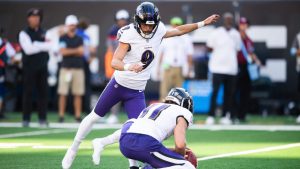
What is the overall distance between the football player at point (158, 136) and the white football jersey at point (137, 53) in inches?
44.6

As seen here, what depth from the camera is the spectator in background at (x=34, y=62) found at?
1596 centimetres

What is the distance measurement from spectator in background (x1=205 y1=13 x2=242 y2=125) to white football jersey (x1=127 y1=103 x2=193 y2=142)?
9194 millimetres

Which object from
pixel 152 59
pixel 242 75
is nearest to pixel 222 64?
pixel 242 75

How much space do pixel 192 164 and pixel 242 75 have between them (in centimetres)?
1016

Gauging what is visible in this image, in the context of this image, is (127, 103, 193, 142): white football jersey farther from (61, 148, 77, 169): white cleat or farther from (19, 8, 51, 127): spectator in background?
(19, 8, 51, 127): spectator in background

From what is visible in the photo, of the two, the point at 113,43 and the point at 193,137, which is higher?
the point at 113,43

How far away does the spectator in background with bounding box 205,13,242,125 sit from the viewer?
56.7 feet

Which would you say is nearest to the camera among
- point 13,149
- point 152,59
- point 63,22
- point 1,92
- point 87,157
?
point 152,59

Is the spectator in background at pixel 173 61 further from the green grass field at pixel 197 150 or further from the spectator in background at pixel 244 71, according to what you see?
the green grass field at pixel 197 150

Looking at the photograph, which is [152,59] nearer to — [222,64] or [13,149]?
[13,149]

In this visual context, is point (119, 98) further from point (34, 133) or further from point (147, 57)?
point (34, 133)

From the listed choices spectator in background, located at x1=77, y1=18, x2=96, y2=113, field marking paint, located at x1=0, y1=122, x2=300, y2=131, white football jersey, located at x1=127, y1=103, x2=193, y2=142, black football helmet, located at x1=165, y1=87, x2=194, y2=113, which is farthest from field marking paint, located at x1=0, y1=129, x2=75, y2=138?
white football jersey, located at x1=127, y1=103, x2=193, y2=142

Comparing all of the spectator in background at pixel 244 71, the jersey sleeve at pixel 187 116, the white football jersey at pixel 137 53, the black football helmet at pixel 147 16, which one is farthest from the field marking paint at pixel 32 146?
the spectator in background at pixel 244 71

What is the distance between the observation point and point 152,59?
363 inches
